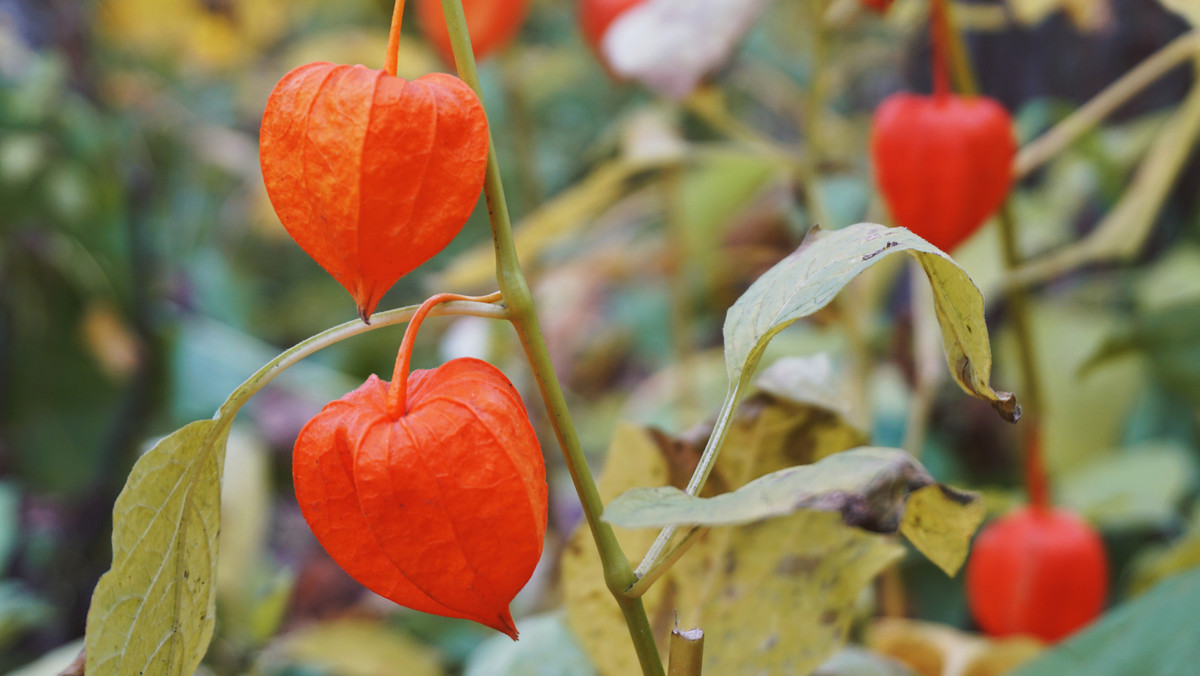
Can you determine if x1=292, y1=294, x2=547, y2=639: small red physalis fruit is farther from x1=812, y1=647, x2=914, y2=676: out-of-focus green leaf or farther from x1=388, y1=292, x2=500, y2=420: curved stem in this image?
x1=812, y1=647, x2=914, y2=676: out-of-focus green leaf

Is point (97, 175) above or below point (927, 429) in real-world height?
above

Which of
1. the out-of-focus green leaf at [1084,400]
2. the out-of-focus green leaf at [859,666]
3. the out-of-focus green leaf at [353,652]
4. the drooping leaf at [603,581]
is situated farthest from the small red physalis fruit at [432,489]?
the out-of-focus green leaf at [1084,400]

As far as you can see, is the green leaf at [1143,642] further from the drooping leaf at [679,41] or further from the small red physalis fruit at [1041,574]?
the drooping leaf at [679,41]

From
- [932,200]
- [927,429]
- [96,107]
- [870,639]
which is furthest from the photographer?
[96,107]

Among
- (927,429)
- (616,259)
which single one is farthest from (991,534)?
(616,259)

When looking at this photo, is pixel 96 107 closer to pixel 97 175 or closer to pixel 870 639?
pixel 97 175
